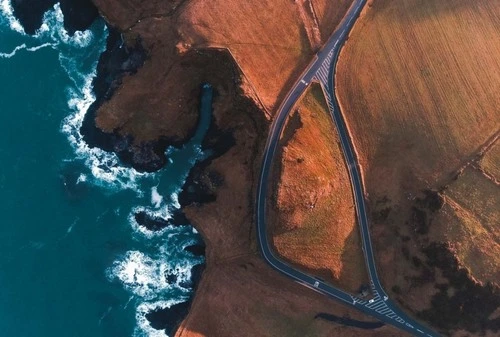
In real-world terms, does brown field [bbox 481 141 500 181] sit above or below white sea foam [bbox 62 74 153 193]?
below

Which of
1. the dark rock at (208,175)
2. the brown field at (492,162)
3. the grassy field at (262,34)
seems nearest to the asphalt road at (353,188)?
the grassy field at (262,34)

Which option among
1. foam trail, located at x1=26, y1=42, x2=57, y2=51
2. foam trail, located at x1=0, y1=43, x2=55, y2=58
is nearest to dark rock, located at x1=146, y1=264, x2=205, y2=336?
foam trail, located at x1=26, y1=42, x2=57, y2=51

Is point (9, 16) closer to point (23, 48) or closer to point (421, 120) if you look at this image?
point (23, 48)

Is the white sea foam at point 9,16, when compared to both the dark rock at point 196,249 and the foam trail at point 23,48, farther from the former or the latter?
the dark rock at point 196,249

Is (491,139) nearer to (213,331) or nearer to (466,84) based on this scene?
(466,84)

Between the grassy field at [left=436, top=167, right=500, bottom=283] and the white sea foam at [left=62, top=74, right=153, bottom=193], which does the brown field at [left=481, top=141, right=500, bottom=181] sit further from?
the white sea foam at [left=62, top=74, right=153, bottom=193]

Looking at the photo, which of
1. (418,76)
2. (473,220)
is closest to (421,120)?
(418,76)
